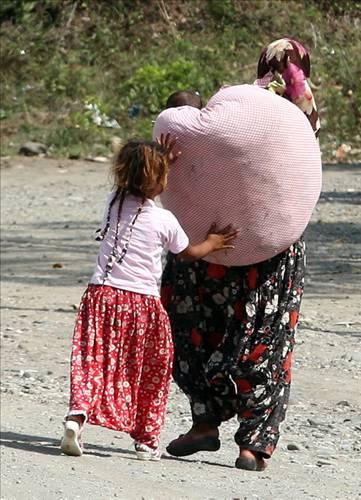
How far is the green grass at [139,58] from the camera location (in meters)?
19.6

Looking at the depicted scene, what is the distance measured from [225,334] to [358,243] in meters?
6.92

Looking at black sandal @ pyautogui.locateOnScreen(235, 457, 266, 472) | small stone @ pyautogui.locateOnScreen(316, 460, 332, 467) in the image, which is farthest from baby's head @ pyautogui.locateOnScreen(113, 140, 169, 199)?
small stone @ pyautogui.locateOnScreen(316, 460, 332, 467)

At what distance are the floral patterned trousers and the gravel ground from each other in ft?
0.87

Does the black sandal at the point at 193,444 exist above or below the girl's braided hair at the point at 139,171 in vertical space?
below

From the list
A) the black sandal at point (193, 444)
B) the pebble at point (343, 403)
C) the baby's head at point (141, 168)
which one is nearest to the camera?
the baby's head at point (141, 168)

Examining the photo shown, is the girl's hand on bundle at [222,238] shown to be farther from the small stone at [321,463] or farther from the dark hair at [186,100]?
the small stone at [321,463]

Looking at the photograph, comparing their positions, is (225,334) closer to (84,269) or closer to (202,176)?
(202,176)

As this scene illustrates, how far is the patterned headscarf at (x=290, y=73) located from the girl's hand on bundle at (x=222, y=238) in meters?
0.55

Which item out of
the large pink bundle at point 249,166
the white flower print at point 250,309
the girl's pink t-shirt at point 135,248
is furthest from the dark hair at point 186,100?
the white flower print at point 250,309

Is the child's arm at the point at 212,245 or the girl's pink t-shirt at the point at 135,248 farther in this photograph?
the girl's pink t-shirt at the point at 135,248

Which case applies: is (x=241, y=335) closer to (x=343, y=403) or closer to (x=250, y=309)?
(x=250, y=309)

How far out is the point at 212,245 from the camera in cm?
554

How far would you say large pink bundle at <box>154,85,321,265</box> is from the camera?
5.51 meters

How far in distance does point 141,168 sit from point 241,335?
30.7 inches
